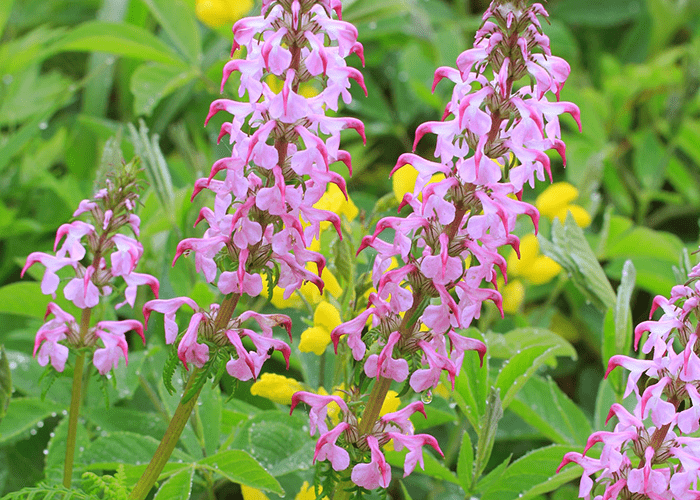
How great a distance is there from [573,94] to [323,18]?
0.90 m

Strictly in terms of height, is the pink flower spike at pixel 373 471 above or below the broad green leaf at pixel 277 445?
above

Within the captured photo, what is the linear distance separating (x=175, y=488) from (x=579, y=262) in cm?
40

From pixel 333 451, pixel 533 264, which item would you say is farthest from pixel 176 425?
pixel 533 264

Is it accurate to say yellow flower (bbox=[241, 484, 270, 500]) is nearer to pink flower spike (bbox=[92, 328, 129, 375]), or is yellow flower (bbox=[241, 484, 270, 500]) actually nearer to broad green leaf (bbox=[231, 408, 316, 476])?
broad green leaf (bbox=[231, 408, 316, 476])

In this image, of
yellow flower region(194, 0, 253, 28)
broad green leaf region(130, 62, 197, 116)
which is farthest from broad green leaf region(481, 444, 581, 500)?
yellow flower region(194, 0, 253, 28)

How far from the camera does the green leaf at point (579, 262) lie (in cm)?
68

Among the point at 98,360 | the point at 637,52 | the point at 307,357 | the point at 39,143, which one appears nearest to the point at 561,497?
the point at 307,357

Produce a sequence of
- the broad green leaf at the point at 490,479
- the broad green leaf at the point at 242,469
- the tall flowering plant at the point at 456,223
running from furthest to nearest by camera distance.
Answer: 1. the broad green leaf at the point at 490,479
2. the broad green leaf at the point at 242,469
3. the tall flowering plant at the point at 456,223

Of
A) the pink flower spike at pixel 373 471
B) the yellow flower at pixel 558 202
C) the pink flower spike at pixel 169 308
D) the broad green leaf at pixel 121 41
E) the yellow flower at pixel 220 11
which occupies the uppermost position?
the yellow flower at pixel 220 11

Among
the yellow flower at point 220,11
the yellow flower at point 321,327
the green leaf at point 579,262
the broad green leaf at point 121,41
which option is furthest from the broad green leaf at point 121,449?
the yellow flower at point 220,11

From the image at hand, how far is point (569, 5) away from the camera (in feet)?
5.27

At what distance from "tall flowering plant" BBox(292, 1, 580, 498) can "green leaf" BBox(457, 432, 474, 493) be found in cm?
18

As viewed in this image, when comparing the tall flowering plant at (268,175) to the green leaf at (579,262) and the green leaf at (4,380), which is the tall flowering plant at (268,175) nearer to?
the green leaf at (4,380)

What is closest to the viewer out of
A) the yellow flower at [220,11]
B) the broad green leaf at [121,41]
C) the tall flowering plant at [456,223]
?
the tall flowering plant at [456,223]
